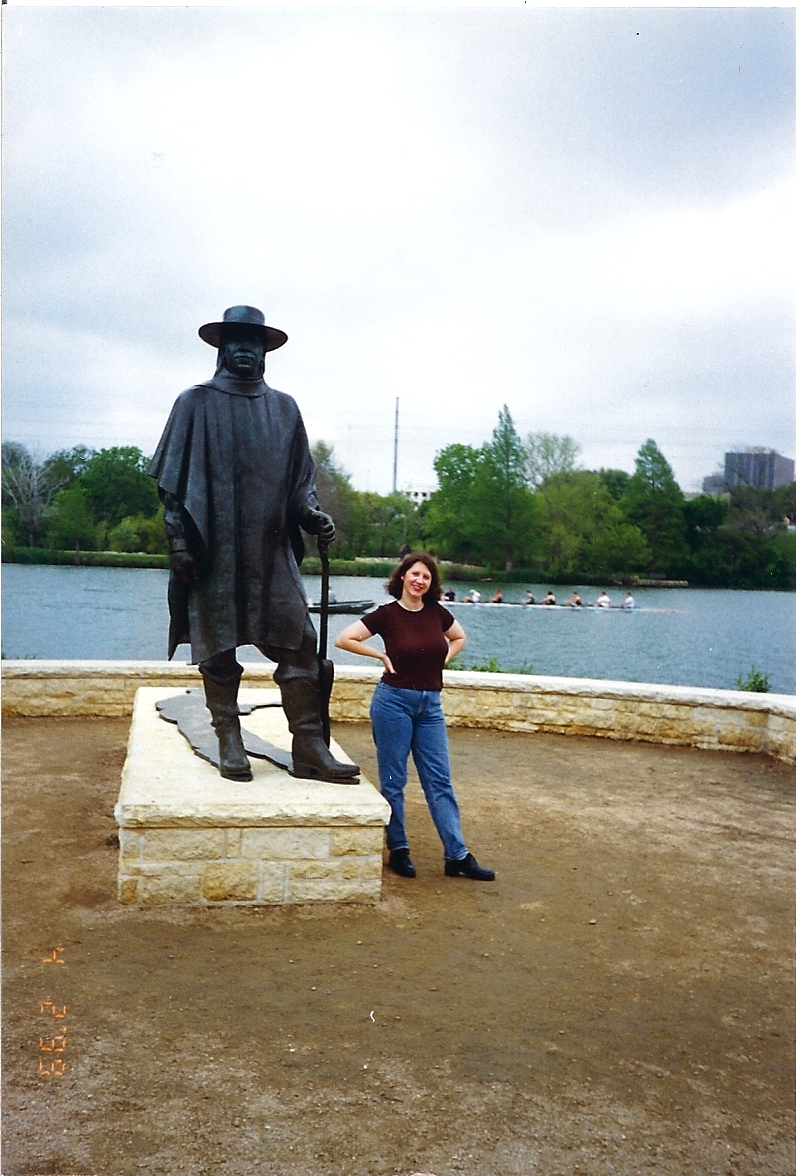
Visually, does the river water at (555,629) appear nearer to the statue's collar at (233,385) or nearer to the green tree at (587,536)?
the green tree at (587,536)

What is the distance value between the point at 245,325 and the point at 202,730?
2330 millimetres

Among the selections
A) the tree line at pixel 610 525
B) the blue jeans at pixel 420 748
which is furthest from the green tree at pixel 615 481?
the blue jeans at pixel 420 748

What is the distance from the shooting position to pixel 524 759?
320 inches

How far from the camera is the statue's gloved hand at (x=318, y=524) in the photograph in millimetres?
5090

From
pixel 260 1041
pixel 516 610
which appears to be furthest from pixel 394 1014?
pixel 516 610

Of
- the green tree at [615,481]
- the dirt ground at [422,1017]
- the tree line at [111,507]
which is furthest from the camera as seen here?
the green tree at [615,481]

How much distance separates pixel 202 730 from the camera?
6020 millimetres

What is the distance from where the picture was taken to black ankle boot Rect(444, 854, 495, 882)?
5227 millimetres

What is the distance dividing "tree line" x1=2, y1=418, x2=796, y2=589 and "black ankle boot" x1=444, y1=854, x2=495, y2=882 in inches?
297

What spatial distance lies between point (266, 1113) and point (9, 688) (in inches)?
258

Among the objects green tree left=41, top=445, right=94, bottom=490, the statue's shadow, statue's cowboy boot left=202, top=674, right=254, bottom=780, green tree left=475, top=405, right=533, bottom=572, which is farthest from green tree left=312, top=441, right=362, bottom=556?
statue's cowboy boot left=202, top=674, right=254, bottom=780

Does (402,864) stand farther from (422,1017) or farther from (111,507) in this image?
(111,507)

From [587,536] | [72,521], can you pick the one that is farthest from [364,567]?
[587,536]

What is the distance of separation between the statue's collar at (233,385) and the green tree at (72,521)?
690 cm
